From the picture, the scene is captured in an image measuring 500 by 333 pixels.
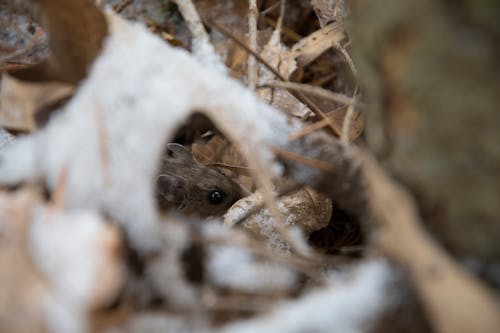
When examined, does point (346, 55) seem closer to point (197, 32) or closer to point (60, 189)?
point (197, 32)

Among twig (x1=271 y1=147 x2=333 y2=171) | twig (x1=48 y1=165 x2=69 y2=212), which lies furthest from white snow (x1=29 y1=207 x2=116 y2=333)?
twig (x1=271 y1=147 x2=333 y2=171)

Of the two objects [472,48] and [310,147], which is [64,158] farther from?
[472,48]

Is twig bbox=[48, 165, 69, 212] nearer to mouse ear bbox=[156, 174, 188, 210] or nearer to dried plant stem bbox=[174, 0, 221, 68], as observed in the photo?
dried plant stem bbox=[174, 0, 221, 68]

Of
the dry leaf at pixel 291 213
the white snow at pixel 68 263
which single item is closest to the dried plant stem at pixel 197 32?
the dry leaf at pixel 291 213

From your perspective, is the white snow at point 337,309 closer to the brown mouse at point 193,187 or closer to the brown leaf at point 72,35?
the brown leaf at point 72,35

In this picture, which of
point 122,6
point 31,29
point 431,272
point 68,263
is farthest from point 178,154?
point 431,272

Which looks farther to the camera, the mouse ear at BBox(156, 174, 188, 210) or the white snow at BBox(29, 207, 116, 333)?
the mouse ear at BBox(156, 174, 188, 210)

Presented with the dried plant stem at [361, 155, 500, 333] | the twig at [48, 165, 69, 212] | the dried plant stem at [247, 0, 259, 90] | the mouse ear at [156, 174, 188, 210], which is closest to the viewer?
the dried plant stem at [361, 155, 500, 333]
